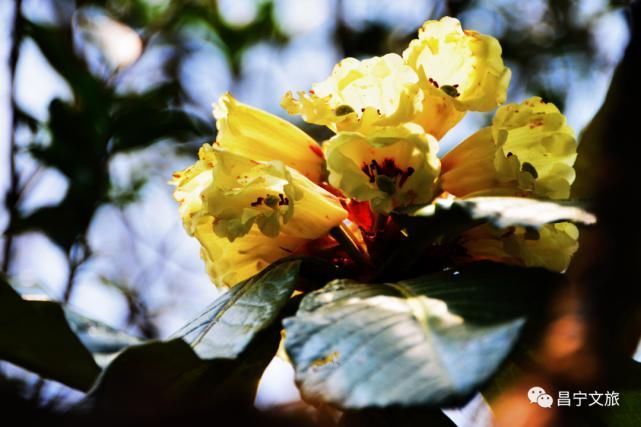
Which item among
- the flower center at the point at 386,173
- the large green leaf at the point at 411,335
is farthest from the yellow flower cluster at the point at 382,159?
the large green leaf at the point at 411,335

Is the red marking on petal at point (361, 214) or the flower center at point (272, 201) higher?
the flower center at point (272, 201)

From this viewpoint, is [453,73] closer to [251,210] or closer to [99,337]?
[251,210]

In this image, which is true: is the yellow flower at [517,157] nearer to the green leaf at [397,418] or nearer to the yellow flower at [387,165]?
the yellow flower at [387,165]

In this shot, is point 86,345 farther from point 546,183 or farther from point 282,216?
point 546,183

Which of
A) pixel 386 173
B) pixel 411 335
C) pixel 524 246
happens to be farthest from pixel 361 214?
pixel 411 335

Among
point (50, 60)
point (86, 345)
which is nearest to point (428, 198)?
point (86, 345)

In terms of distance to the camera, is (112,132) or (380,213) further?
(112,132)

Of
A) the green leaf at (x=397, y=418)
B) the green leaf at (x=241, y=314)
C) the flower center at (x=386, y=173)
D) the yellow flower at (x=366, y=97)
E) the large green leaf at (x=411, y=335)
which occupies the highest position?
the yellow flower at (x=366, y=97)
